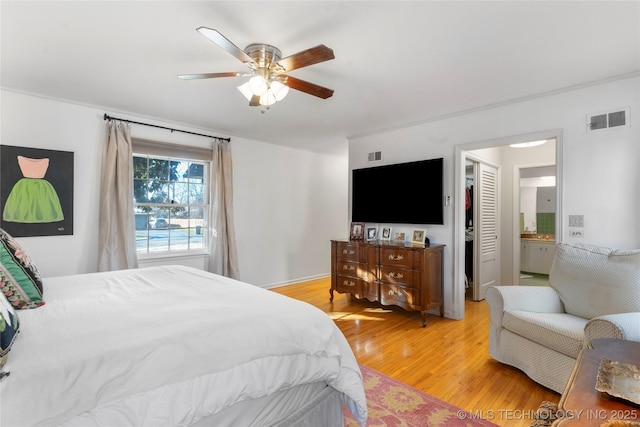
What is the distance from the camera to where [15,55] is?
7.64 ft

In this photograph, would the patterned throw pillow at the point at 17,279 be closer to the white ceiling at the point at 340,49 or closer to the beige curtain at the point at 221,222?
the white ceiling at the point at 340,49

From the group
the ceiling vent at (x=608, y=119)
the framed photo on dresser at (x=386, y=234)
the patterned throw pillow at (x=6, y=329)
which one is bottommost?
the patterned throw pillow at (x=6, y=329)

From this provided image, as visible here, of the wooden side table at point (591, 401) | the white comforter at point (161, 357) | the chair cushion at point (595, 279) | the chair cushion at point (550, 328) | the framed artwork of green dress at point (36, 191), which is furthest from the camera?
the framed artwork of green dress at point (36, 191)

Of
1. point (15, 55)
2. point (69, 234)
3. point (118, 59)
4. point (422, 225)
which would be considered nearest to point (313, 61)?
point (118, 59)

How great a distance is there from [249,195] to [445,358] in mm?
3380

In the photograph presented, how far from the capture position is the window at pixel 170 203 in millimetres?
3799

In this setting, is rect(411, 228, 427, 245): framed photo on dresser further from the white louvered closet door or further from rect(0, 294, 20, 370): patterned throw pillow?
rect(0, 294, 20, 370): patterned throw pillow

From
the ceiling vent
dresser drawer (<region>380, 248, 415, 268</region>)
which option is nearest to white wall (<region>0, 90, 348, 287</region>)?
dresser drawer (<region>380, 248, 415, 268</region>)

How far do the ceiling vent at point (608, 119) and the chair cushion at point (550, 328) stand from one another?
5.42 ft

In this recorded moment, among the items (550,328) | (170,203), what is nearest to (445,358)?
(550,328)

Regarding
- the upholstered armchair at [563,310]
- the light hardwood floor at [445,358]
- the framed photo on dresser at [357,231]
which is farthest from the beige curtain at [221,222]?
the upholstered armchair at [563,310]

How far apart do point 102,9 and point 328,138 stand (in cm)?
332

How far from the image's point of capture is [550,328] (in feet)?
6.93

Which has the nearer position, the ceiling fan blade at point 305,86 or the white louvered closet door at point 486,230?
the ceiling fan blade at point 305,86
